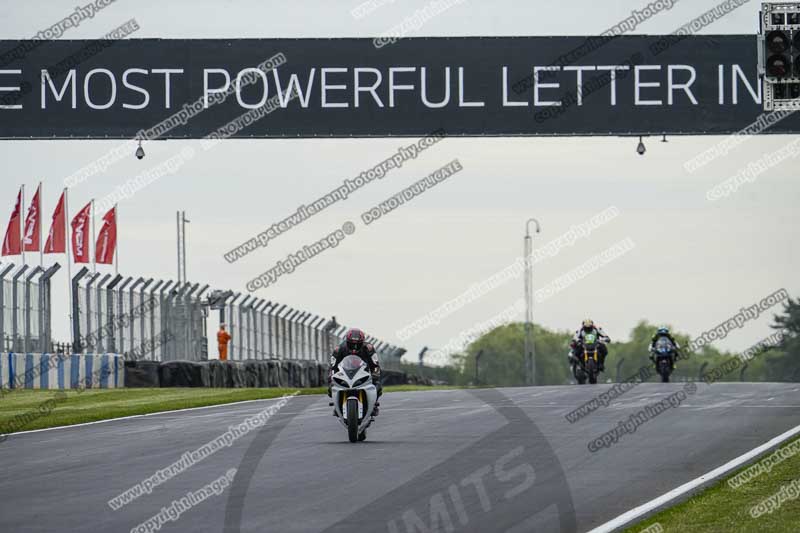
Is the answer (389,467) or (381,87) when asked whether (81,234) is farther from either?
(389,467)

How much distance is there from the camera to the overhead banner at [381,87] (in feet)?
76.9

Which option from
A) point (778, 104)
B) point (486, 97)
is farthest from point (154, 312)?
point (778, 104)

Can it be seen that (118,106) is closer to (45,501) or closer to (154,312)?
(154,312)

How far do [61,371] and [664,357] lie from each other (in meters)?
14.4

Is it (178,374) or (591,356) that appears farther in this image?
(591,356)

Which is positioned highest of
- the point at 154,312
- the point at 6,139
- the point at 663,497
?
the point at 6,139

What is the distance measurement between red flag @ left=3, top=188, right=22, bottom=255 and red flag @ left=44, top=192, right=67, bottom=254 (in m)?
1.20

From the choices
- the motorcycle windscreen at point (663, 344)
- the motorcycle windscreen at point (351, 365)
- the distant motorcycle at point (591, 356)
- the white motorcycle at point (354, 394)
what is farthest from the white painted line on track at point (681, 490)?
the motorcycle windscreen at point (663, 344)

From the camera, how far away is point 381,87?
923 inches

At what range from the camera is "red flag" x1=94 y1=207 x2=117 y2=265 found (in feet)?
148

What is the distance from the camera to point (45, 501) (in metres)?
11.7

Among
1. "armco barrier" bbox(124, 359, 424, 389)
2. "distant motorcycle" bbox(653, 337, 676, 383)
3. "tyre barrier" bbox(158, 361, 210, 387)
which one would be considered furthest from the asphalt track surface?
"distant motorcycle" bbox(653, 337, 676, 383)

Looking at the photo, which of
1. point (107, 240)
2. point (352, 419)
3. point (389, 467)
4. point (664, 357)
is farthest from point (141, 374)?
point (389, 467)

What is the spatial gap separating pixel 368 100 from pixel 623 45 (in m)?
4.05
